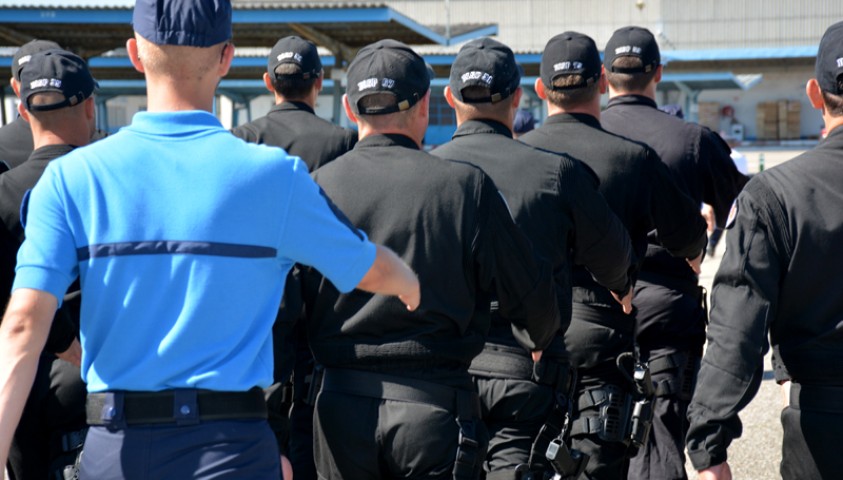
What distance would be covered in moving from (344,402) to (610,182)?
2.08 m

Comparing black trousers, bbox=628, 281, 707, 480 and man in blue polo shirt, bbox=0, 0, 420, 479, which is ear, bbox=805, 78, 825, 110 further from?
black trousers, bbox=628, 281, 707, 480

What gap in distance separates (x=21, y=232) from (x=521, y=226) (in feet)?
6.97

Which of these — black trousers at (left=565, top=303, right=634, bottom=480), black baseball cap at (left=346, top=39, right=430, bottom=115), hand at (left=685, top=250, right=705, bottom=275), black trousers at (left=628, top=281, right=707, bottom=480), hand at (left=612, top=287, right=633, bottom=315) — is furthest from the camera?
black trousers at (left=628, top=281, right=707, bottom=480)

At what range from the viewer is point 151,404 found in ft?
8.81

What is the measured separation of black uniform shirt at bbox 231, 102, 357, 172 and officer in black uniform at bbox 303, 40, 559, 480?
2358 millimetres

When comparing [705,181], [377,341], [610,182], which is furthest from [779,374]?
[705,181]

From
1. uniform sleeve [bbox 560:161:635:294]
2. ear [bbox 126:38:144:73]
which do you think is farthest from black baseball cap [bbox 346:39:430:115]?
ear [bbox 126:38:144:73]

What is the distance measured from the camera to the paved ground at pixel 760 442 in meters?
7.37

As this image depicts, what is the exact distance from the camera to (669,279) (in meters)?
6.05

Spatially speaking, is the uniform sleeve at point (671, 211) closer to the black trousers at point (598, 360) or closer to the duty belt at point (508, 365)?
the black trousers at point (598, 360)

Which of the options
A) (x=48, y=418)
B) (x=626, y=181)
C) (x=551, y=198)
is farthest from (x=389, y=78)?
(x=48, y=418)

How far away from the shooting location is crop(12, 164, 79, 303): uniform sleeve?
101 inches

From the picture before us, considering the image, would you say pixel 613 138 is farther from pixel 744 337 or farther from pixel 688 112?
pixel 688 112

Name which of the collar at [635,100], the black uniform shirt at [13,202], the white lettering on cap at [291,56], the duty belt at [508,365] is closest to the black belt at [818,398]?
the duty belt at [508,365]
